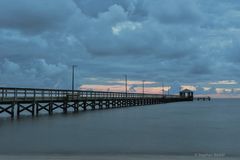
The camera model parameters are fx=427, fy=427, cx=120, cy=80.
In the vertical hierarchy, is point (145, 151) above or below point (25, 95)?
below

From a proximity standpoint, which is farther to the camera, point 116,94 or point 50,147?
point 116,94

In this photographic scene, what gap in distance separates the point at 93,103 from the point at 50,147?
36536 millimetres

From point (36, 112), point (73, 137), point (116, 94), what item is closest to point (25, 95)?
point (36, 112)

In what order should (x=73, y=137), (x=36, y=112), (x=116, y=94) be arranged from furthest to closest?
(x=116, y=94)
(x=36, y=112)
(x=73, y=137)

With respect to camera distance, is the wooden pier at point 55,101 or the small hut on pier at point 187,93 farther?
the small hut on pier at point 187,93

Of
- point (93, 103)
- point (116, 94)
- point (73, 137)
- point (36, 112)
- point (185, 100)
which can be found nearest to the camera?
point (73, 137)

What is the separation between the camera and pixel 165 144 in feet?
63.4

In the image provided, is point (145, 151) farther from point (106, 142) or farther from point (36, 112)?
point (36, 112)

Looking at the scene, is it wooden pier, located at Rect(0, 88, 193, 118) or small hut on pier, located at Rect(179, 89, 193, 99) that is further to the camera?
small hut on pier, located at Rect(179, 89, 193, 99)

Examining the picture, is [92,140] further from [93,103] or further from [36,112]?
[93,103]

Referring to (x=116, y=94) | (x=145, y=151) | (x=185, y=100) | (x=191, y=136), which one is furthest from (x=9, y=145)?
(x=185, y=100)

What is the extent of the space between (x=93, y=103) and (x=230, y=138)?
32966mm

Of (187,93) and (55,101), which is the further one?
(187,93)

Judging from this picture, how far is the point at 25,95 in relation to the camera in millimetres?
34375
